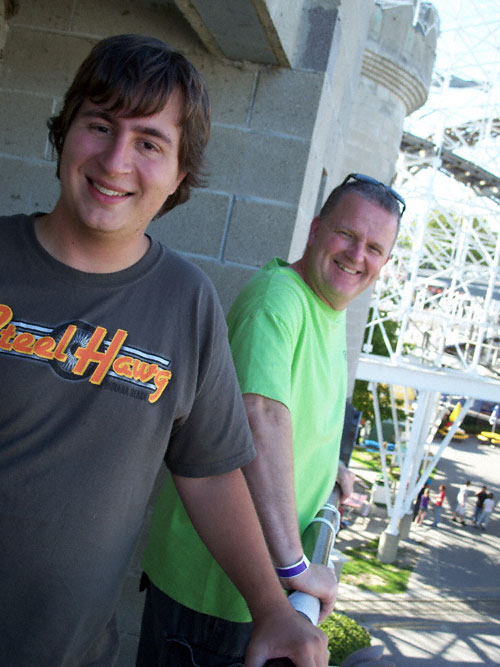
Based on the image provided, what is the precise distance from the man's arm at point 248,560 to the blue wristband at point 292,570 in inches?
2.8

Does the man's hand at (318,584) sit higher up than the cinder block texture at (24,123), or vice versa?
the cinder block texture at (24,123)

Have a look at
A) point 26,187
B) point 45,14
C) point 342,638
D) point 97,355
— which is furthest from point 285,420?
point 342,638

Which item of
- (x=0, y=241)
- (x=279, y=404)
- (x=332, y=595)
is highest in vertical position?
(x=0, y=241)

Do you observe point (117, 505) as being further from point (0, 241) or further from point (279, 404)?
point (0, 241)

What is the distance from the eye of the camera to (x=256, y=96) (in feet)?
8.75

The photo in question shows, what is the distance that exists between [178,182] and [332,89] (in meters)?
1.64

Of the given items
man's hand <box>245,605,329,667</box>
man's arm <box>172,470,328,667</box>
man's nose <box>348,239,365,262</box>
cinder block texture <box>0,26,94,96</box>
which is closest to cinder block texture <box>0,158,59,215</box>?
cinder block texture <box>0,26,94,96</box>

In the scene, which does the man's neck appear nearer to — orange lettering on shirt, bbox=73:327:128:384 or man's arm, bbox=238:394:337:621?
orange lettering on shirt, bbox=73:327:128:384

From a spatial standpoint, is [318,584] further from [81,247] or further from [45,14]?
[45,14]

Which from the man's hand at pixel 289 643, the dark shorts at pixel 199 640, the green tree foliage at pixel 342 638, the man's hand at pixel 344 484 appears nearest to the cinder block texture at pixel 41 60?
the man's hand at pixel 344 484

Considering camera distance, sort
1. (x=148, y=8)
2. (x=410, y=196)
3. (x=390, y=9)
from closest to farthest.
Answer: (x=148, y=8), (x=390, y=9), (x=410, y=196)

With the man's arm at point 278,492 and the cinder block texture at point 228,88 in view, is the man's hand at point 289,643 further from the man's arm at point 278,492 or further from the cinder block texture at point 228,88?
the cinder block texture at point 228,88

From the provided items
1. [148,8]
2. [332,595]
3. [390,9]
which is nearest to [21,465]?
[332,595]

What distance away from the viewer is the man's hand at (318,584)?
1.42 m
